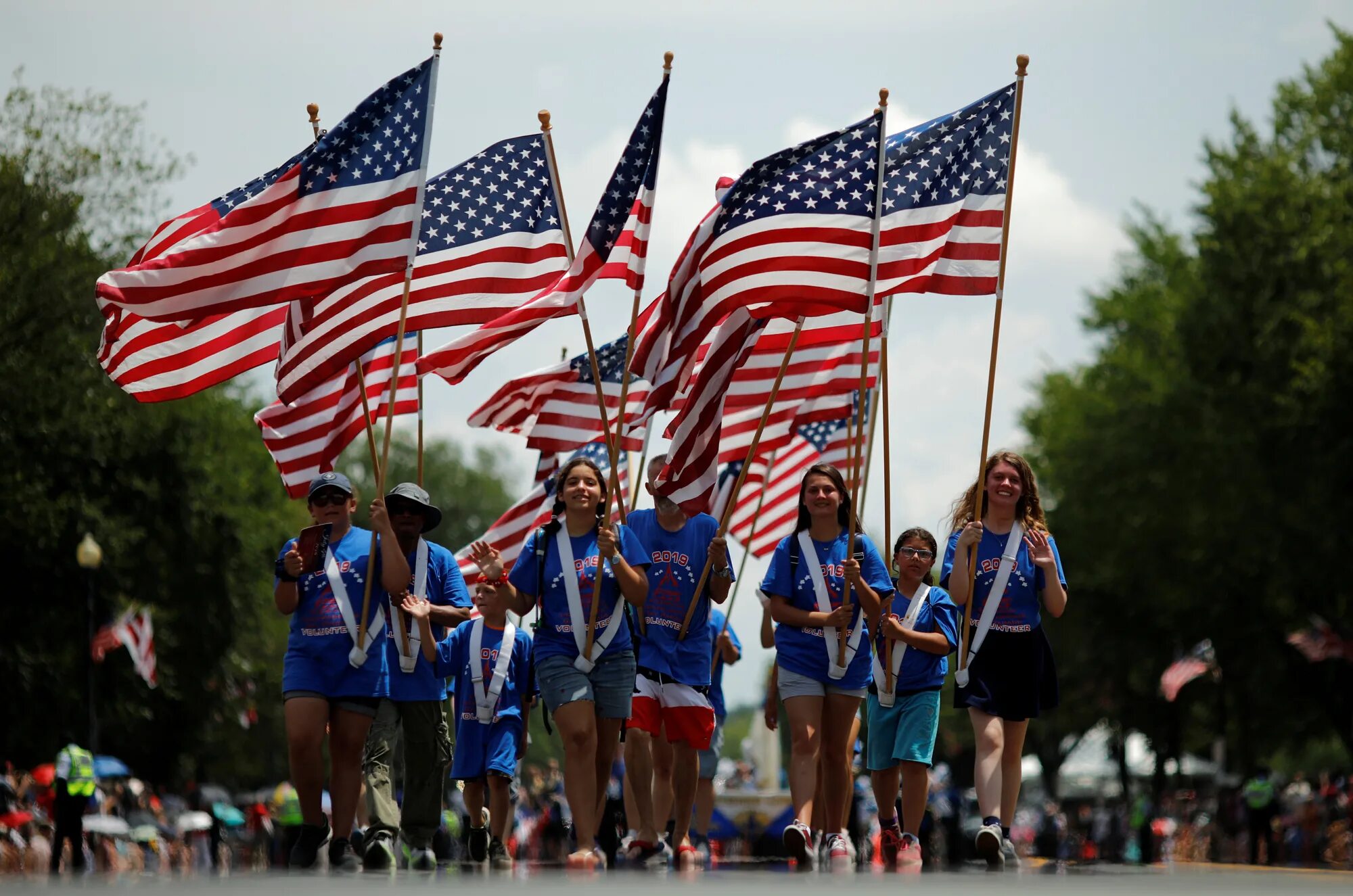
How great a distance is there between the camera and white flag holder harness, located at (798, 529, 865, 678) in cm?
1108

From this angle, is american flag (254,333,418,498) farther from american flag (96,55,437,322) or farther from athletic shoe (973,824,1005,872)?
athletic shoe (973,824,1005,872)

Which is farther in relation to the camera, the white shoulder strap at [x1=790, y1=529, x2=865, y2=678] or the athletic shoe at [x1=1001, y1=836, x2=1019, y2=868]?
the white shoulder strap at [x1=790, y1=529, x2=865, y2=678]

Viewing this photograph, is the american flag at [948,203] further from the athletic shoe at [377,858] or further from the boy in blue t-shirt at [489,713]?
the athletic shoe at [377,858]

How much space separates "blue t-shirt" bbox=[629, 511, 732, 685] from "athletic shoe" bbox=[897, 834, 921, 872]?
153cm

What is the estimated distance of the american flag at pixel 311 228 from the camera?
11.7 meters

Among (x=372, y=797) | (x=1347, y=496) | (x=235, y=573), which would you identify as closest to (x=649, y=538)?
(x=372, y=797)

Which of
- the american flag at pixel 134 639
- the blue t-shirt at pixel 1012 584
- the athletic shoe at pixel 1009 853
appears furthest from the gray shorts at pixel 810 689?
the american flag at pixel 134 639

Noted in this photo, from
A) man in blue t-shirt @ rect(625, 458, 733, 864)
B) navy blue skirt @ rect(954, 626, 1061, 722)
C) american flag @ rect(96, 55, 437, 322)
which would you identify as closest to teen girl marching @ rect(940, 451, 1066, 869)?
navy blue skirt @ rect(954, 626, 1061, 722)

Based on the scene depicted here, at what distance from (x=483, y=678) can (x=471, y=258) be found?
288 cm

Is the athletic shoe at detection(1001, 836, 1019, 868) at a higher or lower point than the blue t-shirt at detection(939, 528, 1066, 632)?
lower

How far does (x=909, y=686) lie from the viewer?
38.9ft

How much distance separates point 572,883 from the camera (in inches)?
303

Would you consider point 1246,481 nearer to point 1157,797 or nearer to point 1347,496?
point 1347,496

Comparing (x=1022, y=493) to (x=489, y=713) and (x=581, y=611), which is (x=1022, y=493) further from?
(x=489, y=713)
